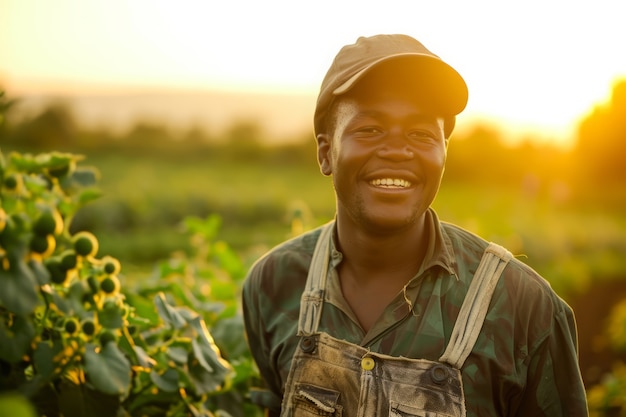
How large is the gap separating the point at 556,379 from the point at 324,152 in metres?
0.88

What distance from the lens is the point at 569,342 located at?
2.14 meters

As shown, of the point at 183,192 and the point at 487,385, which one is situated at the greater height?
the point at 487,385

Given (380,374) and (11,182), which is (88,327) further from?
(380,374)

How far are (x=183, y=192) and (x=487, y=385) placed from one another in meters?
12.2

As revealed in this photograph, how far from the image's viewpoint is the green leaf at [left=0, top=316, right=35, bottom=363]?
1.64 metres

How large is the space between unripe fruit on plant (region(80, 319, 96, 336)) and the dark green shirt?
64 centimetres

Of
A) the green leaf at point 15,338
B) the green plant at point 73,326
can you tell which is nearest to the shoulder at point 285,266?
the green plant at point 73,326

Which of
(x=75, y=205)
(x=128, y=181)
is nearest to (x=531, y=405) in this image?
(x=75, y=205)

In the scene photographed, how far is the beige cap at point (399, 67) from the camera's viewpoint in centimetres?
207

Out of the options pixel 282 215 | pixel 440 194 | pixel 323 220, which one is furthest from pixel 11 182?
pixel 440 194

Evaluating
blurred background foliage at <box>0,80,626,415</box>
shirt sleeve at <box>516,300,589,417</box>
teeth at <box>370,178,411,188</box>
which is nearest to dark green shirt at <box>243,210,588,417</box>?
shirt sleeve at <box>516,300,589,417</box>

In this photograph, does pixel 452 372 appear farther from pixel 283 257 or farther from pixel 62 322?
pixel 62 322

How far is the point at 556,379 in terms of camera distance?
215 cm

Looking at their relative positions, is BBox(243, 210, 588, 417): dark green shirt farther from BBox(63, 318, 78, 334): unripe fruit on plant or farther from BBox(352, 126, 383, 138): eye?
BBox(63, 318, 78, 334): unripe fruit on plant
